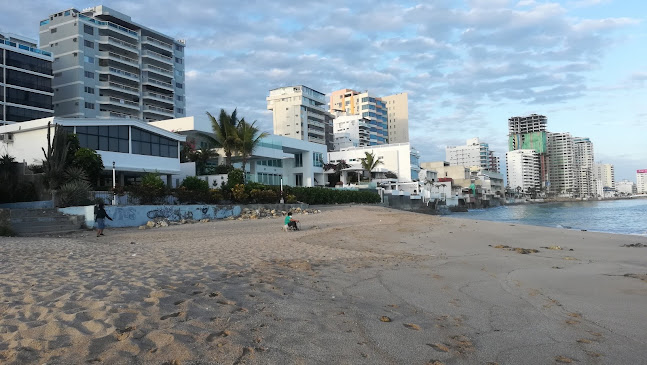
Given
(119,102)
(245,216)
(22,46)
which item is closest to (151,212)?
(245,216)

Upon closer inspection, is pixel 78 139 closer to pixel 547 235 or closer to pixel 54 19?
pixel 547 235

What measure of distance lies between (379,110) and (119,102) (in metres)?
97.9

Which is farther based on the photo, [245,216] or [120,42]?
[120,42]

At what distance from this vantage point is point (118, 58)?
72875 mm

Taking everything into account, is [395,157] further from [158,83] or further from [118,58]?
[118,58]

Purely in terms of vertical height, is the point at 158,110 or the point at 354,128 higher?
the point at 354,128

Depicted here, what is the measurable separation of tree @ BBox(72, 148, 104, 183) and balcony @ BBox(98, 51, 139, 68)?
51796mm

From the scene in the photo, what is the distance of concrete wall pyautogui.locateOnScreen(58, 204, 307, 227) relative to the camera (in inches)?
821

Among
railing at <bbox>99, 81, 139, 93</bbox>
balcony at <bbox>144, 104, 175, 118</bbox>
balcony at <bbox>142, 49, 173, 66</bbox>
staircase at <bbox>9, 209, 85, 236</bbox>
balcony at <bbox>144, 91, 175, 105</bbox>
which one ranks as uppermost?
balcony at <bbox>142, 49, 173, 66</bbox>

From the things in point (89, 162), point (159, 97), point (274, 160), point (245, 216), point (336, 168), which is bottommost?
point (245, 216)

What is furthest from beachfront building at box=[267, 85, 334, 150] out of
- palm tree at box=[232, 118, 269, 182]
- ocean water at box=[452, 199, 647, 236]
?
palm tree at box=[232, 118, 269, 182]

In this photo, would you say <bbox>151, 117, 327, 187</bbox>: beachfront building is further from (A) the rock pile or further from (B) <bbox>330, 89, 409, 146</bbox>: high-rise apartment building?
(B) <bbox>330, 89, 409, 146</bbox>: high-rise apartment building

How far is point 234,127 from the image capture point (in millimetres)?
40000

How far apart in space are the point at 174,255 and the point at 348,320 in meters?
6.64
